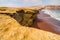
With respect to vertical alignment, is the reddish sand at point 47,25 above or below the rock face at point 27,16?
below

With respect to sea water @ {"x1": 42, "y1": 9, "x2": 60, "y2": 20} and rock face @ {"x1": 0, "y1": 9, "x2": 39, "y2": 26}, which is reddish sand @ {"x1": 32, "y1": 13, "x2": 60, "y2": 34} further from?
sea water @ {"x1": 42, "y1": 9, "x2": 60, "y2": 20}

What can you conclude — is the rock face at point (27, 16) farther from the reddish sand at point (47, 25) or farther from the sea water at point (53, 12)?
the sea water at point (53, 12)

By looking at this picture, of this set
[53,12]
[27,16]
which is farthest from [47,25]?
[53,12]

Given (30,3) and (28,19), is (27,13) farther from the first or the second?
(30,3)

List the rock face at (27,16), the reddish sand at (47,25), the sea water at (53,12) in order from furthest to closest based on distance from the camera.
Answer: the sea water at (53,12) < the rock face at (27,16) < the reddish sand at (47,25)

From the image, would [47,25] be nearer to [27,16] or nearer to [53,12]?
[27,16]

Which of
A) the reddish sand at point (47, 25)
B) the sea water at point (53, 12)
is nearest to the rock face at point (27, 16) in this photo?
the reddish sand at point (47, 25)

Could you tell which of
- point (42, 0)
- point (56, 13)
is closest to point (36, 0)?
point (42, 0)

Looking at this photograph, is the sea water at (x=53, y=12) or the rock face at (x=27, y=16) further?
the sea water at (x=53, y=12)

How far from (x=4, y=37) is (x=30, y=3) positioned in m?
1.68

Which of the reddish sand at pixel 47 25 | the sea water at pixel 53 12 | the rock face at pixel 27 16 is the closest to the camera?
the reddish sand at pixel 47 25

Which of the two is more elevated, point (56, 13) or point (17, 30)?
point (17, 30)

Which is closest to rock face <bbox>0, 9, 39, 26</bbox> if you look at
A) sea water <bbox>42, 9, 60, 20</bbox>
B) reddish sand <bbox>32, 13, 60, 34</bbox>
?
reddish sand <bbox>32, 13, 60, 34</bbox>

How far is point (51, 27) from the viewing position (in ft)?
6.28
